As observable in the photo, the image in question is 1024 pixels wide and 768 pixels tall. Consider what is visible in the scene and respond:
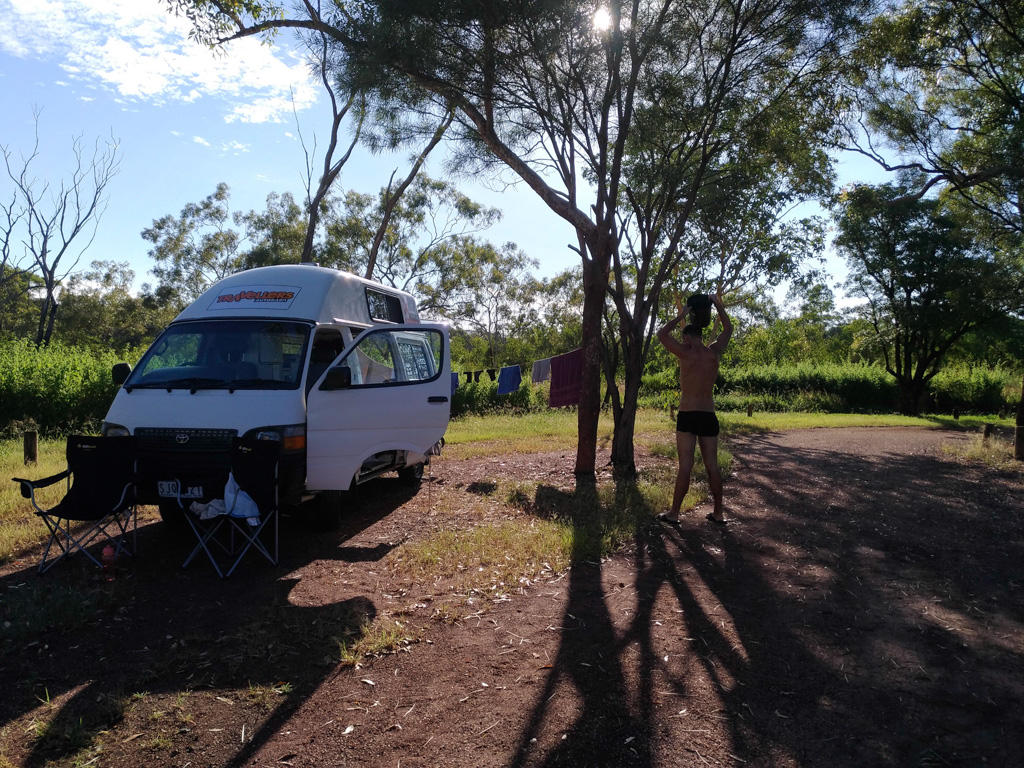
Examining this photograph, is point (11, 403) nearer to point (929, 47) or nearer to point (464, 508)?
point (464, 508)

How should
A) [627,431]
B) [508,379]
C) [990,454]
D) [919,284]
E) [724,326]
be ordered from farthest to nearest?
[919,284], [508,379], [990,454], [627,431], [724,326]

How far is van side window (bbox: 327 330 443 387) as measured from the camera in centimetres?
670

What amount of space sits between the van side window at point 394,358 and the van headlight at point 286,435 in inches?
28.9

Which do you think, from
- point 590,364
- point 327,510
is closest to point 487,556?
point 327,510

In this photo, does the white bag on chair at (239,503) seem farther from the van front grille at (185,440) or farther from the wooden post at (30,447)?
the wooden post at (30,447)

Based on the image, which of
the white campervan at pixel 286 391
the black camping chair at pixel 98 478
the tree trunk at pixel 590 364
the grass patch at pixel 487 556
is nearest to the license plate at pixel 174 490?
the white campervan at pixel 286 391

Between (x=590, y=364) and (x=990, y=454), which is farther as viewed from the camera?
(x=990, y=454)

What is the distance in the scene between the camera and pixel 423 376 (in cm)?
788

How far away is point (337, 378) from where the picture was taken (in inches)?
237

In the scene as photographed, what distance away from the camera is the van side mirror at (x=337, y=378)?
5.99m

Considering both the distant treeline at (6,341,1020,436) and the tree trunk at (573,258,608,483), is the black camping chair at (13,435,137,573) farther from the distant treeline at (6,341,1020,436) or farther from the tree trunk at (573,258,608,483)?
the distant treeline at (6,341,1020,436)

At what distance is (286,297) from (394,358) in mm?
1302

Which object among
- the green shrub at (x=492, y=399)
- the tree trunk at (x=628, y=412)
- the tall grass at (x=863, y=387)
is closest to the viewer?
the tree trunk at (x=628, y=412)

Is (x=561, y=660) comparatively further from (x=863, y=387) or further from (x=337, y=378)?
(x=863, y=387)
